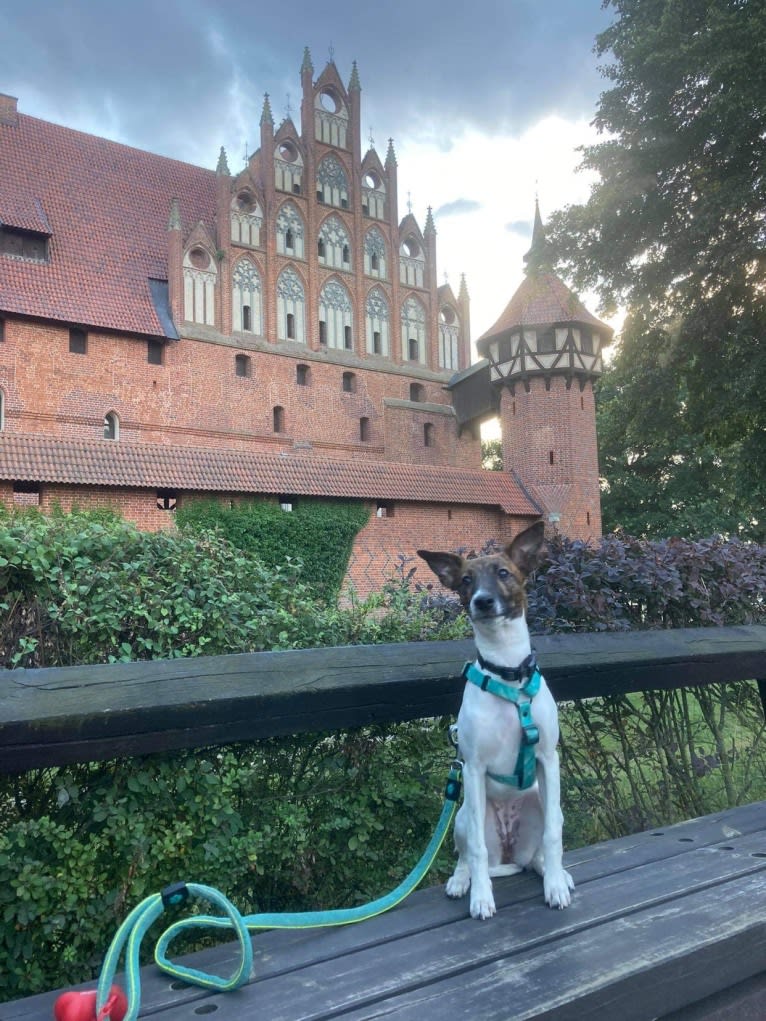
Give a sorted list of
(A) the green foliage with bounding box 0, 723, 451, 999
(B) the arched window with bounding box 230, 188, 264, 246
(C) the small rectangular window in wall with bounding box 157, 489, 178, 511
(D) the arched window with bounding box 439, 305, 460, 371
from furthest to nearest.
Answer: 1. (D) the arched window with bounding box 439, 305, 460, 371
2. (B) the arched window with bounding box 230, 188, 264, 246
3. (C) the small rectangular window in wall with bounding box 157, 489, 178, 511
4. (A) the green foliage with bounding box 0, 723, 451, 999

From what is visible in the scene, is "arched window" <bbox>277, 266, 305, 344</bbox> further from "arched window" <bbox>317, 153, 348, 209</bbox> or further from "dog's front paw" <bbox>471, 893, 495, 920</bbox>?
"dog's front paw" <bbox>471, 893, 495, 920</bbox>

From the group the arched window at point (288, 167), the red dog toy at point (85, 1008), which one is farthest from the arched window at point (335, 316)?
the red dog toy at point (85, 1008)

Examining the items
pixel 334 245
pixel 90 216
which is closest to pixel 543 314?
pixel 334 245

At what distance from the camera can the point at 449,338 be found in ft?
91.5

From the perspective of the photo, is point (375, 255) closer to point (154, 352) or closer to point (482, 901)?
point (154, 352)

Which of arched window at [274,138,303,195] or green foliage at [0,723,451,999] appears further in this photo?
arched window at [274,138,303,195]

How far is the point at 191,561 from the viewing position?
3.22 metres

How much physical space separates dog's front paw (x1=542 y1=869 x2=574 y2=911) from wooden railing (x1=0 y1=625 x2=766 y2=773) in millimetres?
550

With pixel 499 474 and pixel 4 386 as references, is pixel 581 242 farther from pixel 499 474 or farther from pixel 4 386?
pixel 4 386

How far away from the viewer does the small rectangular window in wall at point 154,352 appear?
73.7ft

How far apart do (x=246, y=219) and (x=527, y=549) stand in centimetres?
2453

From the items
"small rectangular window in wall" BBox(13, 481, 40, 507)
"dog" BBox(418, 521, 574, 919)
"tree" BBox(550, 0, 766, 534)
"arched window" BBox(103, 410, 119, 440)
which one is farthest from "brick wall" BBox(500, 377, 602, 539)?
"dog" BBox(418, 521, 574, 919)

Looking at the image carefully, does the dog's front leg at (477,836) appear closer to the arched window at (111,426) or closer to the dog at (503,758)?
the dog at (503,758)

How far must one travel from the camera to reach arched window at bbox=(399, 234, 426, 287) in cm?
2697
